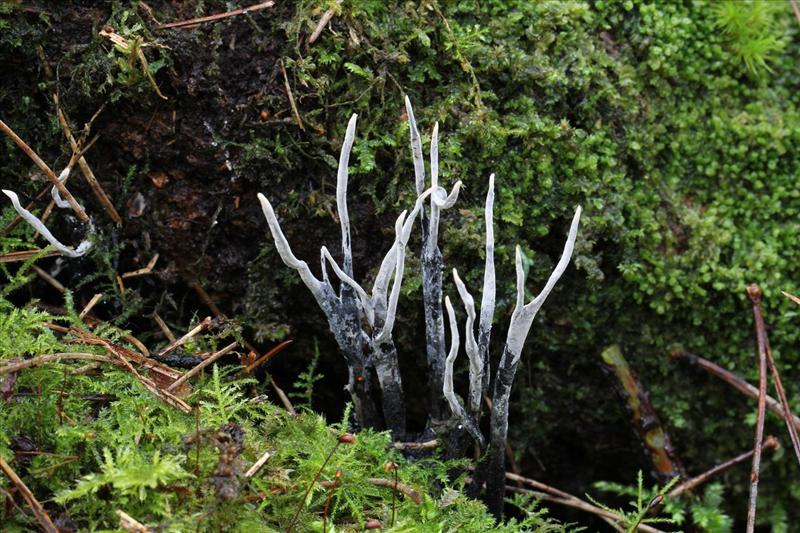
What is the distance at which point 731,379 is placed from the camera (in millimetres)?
2484

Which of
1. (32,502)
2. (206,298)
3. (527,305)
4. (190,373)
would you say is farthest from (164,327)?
(527,305)

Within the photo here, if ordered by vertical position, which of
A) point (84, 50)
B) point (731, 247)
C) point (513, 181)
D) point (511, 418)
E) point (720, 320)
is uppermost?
point (84, 50)

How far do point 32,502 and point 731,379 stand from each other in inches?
83.6

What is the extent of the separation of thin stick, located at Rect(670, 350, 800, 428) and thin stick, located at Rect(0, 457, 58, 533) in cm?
197

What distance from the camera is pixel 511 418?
102 inches

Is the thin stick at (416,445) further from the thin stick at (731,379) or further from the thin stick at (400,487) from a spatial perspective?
the thin stick at (731,379)

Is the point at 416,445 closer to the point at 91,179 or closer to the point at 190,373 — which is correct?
the point at 190,373

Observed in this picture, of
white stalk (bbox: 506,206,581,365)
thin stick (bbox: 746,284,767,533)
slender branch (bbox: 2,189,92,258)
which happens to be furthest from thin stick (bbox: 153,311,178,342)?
thin stick (bbox: 746,284,767,533)

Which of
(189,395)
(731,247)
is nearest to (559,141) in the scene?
(731,247)

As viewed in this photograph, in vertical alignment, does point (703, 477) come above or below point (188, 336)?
below

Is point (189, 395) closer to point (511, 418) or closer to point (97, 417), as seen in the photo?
point (97, 417)

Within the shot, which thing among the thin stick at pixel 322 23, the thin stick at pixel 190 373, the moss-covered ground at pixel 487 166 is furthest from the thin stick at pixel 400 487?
the thin stick at pixel 322 23

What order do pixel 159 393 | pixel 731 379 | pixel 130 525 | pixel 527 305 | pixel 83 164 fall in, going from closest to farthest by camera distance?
pixel 130 525 < pixel 527 305 < pixel 159 393 < pixel 83 164 < pixel 731 379

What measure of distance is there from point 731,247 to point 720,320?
0.25m
